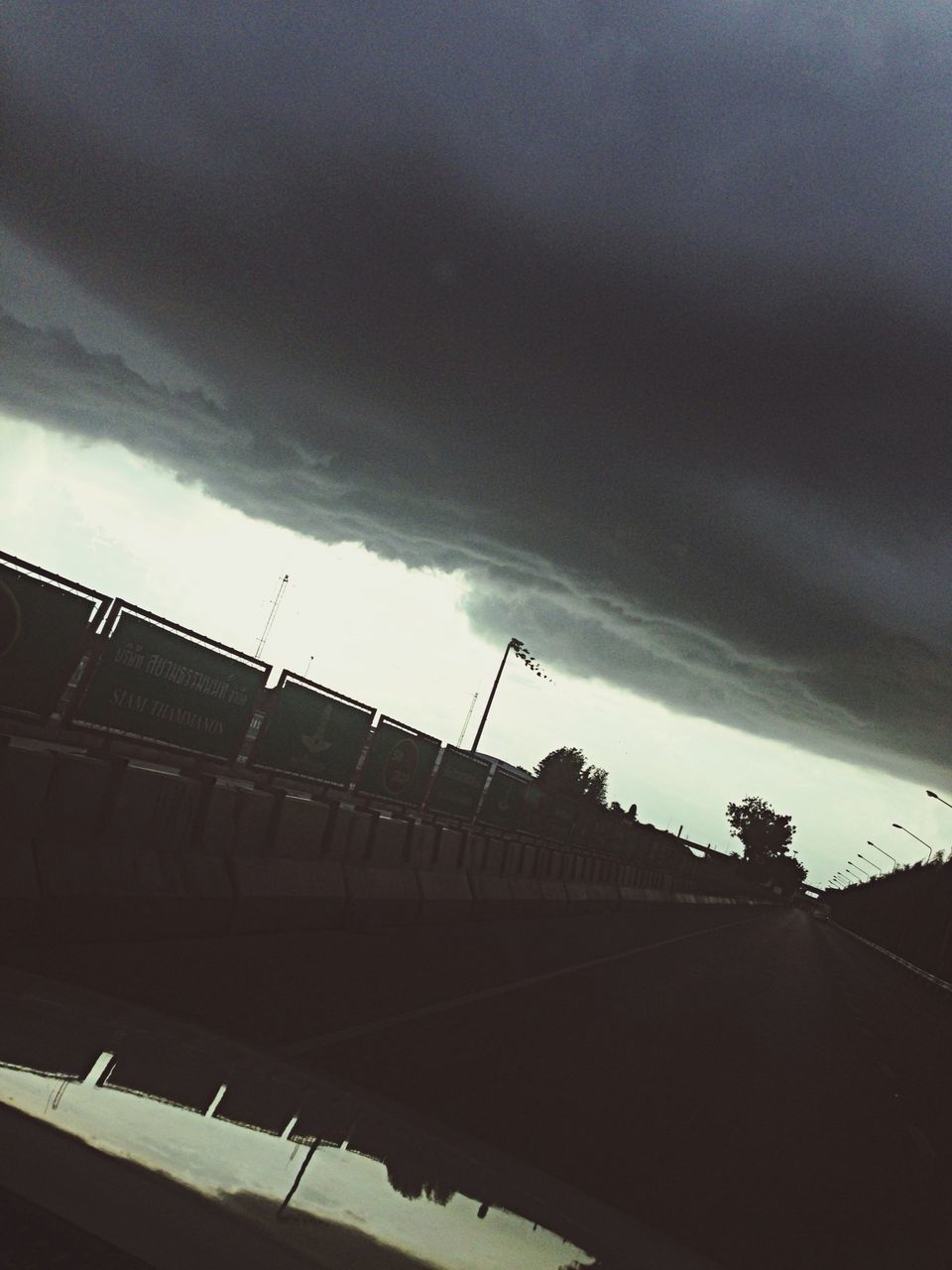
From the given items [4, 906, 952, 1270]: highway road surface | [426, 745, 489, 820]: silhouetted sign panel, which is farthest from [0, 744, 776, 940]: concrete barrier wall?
[426, 745, 489, 820]: silhouetted sign panel

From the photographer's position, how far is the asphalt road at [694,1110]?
610 centimetres

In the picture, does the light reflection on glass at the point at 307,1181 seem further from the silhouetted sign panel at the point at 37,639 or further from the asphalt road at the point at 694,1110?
the silhouetted sign panel at the point at 37,639

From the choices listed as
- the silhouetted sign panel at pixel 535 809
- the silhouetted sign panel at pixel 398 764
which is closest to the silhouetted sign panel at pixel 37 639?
the silhouetted sign panel at pixel 398 764

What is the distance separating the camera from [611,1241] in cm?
459

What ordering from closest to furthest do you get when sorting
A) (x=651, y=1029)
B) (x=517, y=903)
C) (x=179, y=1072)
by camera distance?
(x=179, y=1072) → (x=651, y=1029) → (x=517, y=903)

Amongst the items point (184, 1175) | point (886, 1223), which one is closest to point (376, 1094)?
point (184, 1175)

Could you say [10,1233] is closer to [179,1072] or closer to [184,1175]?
[184,1175]

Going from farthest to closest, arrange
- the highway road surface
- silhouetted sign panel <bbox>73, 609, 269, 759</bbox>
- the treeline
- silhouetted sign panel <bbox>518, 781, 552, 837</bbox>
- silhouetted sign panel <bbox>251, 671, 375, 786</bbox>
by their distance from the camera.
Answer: the treeline → silhouetted sign panel <bbox>518, 781, 552, 837</bbox> → silhouetted sign panel <bbox>251, 671, 375, 786</bbox> → silhouetted sign panel <bbox>73, 609, 269, 759</bbox> → the highway road surface

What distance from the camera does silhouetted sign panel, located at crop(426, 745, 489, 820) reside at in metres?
20.2

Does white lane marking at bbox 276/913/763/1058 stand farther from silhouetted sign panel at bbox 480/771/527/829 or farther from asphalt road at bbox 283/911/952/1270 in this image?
silhouetted sign panel at bbox 480/771/527/829

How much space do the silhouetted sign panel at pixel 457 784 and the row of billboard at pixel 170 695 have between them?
1.56m

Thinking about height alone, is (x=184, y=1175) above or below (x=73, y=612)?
below

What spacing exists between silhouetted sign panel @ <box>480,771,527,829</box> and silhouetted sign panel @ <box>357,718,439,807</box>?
420 cm

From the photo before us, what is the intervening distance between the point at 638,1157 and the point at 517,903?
16.8 m
